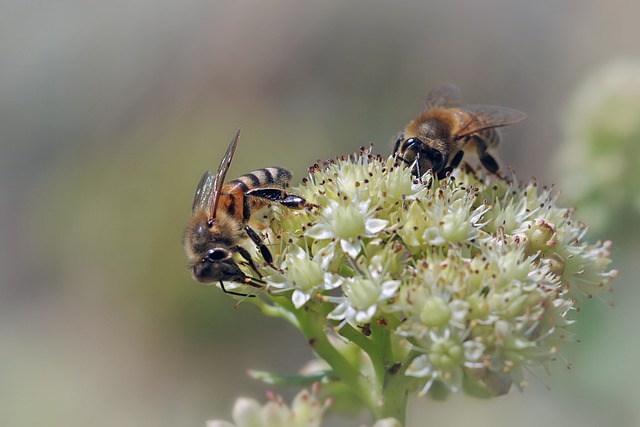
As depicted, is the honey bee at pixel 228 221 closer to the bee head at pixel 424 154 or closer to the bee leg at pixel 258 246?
the bee leg at pixel 258 246

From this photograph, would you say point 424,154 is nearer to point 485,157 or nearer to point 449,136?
point 449,136

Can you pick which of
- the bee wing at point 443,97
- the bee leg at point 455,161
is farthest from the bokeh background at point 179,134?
the bee leg at point 455,161

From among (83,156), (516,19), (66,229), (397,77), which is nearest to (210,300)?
(66,229)

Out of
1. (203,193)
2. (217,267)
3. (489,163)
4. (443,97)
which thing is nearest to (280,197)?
(217,267)

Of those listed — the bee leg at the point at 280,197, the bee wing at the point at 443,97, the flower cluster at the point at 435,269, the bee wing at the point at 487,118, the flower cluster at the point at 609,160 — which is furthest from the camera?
the flower cluster at the point at 609,160

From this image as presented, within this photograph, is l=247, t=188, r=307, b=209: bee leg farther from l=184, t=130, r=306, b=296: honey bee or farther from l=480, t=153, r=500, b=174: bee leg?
l=480, t=153, r=500, b=174: bee leg

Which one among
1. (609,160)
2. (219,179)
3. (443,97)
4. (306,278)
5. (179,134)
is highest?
(179,134)
